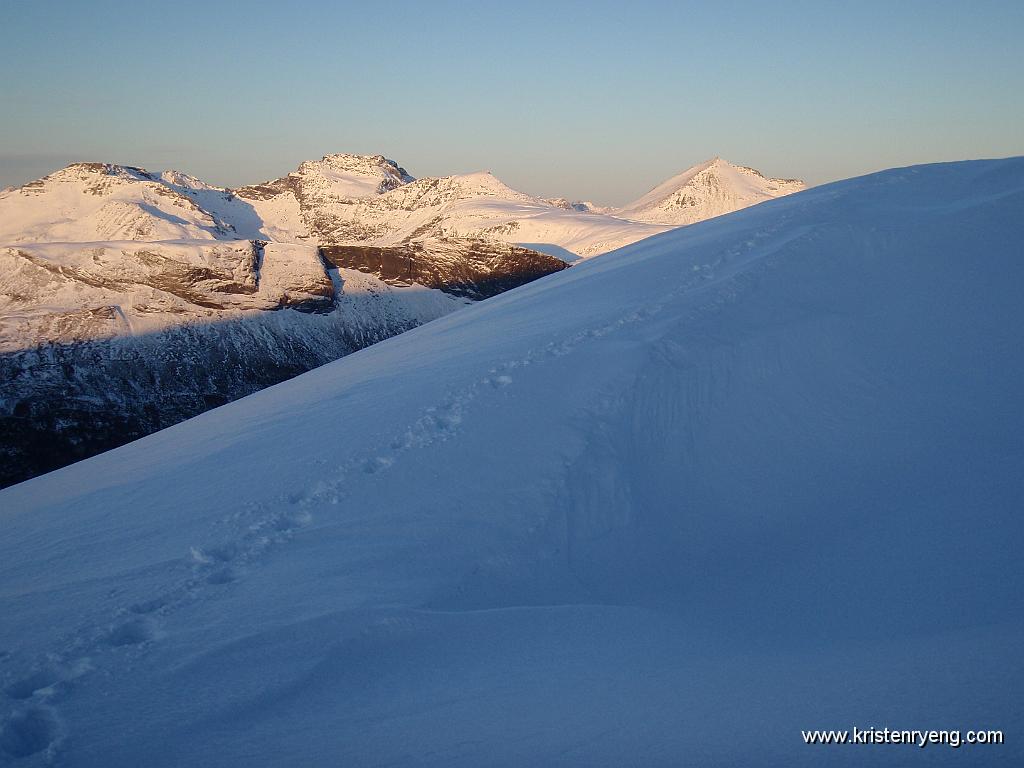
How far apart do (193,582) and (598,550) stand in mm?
2907

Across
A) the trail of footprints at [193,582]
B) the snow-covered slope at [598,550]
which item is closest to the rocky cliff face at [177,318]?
the snow-covered slope at [598,550]

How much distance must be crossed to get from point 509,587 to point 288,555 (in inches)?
68.2

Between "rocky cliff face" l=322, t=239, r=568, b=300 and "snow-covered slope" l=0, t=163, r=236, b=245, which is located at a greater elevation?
"snow-covered slope" l=0, t=163, r=236, b=245

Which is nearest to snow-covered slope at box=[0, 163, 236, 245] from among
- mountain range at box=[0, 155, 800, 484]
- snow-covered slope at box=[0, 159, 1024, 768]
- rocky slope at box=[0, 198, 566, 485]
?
mountain range at box=[0, 155, 800, 484]

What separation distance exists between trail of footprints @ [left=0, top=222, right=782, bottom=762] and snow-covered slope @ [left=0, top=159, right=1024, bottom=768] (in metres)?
0.03

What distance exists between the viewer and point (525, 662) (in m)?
4.12

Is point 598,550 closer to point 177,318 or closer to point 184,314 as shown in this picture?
point 177,318

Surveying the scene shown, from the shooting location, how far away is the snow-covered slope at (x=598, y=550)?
3658mm

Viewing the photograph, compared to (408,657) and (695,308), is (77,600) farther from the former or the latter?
(695,308)

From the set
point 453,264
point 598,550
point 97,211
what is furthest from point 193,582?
point 97,211

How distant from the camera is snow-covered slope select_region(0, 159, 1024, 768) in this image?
3.66 meters

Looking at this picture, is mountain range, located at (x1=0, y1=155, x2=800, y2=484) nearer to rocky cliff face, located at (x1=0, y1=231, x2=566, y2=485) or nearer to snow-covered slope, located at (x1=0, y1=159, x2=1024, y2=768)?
rocky cliff face, located at (x1=0, y1=231, x2=566, y2=485)

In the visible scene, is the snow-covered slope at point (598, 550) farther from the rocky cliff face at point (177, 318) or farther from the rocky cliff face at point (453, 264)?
the rocky cliff face at point (453, 264)

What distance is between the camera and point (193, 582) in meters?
5.19
